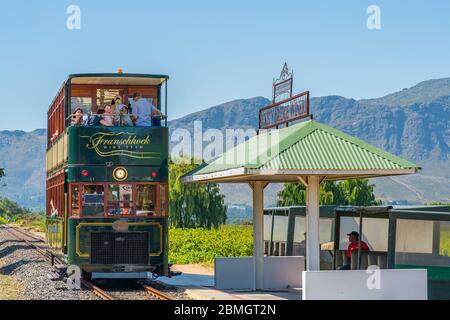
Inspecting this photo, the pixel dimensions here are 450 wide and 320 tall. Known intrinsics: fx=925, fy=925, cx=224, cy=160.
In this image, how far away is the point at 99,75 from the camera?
24.2 meters

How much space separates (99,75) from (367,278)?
1023 centimetres

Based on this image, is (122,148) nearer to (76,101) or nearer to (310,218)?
(76,101)

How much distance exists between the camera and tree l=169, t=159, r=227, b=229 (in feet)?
277

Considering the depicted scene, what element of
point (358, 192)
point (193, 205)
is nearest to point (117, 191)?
point (193, 205)

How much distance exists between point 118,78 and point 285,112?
531 centimetres

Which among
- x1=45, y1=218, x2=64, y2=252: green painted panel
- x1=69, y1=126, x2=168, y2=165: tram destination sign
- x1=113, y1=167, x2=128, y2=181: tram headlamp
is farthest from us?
x1=45, y1=218, x2=64, y2=252: green painted panel

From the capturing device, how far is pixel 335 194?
11300cm

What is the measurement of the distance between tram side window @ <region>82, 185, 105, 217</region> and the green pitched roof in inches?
147

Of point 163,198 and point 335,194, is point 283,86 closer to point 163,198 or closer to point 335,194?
point 163,198

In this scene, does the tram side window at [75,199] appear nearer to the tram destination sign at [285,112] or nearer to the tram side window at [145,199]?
the tram side window at [145,199]

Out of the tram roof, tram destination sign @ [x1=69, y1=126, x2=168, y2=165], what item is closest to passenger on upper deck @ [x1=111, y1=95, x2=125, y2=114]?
the tram roof

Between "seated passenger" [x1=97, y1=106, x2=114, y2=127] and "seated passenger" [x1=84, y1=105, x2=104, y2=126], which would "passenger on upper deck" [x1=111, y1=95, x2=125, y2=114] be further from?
"seated passenger" [x1=84, y1=105, x2=104, y2=126]

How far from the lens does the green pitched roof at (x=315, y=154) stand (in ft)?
59.4
